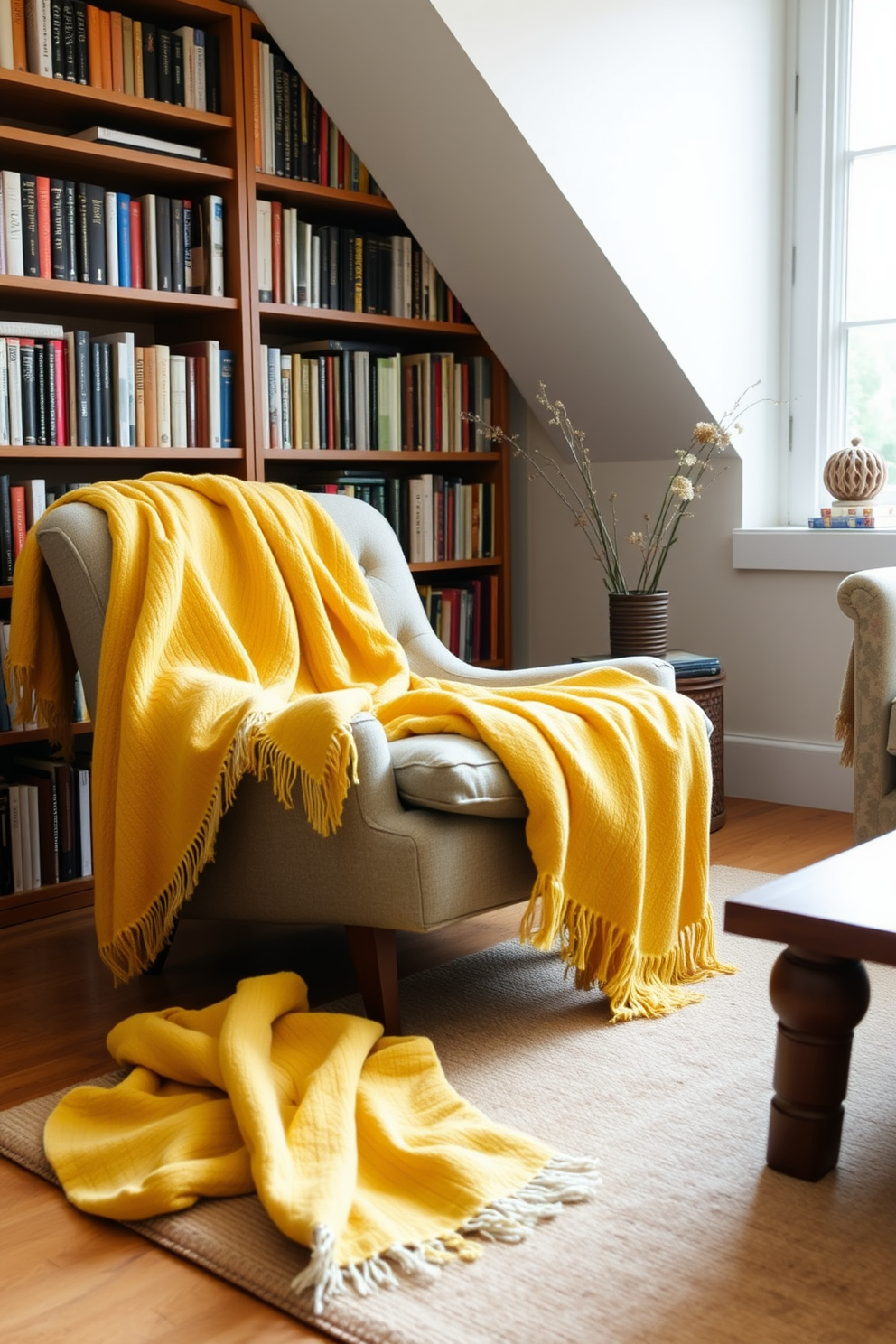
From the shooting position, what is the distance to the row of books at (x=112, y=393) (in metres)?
2.82

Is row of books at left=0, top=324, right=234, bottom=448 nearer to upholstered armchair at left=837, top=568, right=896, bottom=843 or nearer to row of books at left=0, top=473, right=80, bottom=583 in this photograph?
row of books at left=0, top=473, right=80, bottom=583

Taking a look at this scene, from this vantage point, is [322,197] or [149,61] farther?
[322,197]

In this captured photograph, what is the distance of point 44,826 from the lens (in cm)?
288

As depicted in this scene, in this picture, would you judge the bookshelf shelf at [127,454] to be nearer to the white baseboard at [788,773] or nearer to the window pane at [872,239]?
the white baseboard at [788,773]

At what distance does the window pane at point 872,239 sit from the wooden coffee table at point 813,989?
2.45 metres

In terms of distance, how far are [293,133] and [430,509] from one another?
101cm

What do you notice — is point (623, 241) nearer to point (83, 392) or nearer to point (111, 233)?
point (111, 233)

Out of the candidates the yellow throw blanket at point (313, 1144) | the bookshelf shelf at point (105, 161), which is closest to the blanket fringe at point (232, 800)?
the yellow throw blanket at point (313, 1144)

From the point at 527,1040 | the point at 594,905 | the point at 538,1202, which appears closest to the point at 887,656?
the point at 594,905

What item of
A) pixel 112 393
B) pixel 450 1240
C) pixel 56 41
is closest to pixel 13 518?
pixel 112 393

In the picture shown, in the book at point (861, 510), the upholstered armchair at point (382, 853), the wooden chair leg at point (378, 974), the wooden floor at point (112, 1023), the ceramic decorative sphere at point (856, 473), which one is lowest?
the wooden floor at point (112, 1023)

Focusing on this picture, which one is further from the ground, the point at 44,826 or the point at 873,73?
the point at 873,73

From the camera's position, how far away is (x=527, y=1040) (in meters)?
2.13

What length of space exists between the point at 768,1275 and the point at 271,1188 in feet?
1.80
